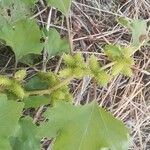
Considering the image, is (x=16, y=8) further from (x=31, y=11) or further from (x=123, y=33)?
(x=123, y=33)

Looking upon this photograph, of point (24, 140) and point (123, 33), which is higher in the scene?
point (123, 33)

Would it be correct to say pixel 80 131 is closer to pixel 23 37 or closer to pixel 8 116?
pixel 8 116

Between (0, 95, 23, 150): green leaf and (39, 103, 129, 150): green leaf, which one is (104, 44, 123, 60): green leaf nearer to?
(39, 103, 129, 150): green leaf

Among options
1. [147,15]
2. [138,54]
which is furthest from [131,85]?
[147,15]

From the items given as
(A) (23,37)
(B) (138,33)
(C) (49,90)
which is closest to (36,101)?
(C) (49,90)

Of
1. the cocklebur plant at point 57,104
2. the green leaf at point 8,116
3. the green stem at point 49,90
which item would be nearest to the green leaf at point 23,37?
the cocklebur plant at point 57,104

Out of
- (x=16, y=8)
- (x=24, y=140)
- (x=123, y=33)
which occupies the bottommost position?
(x=24, y=140)

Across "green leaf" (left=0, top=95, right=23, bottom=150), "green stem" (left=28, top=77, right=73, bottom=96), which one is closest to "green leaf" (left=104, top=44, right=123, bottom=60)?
"green stem" (left=28, top=77, right=73, bottom=96)
